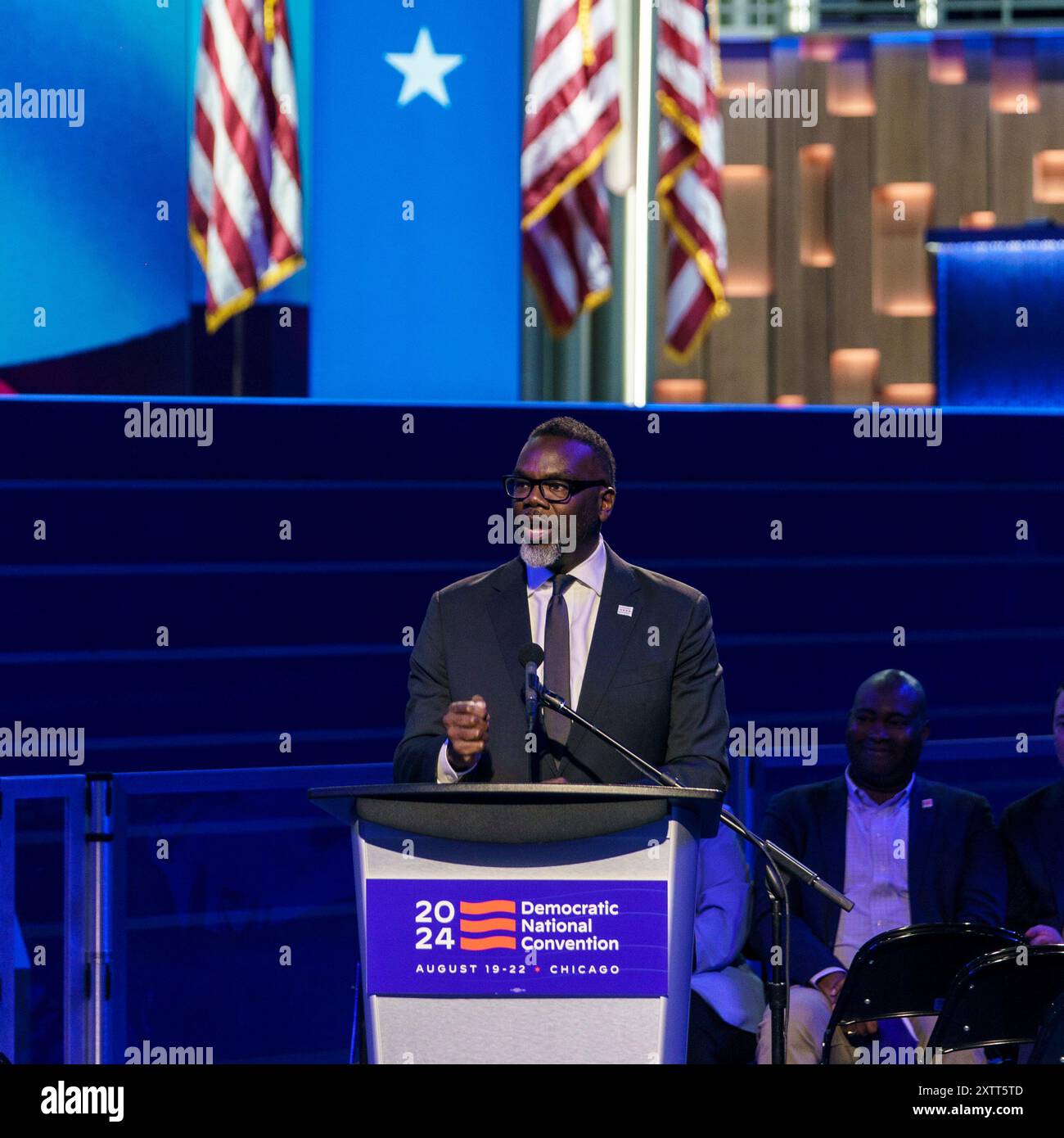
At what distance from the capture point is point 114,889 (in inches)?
183

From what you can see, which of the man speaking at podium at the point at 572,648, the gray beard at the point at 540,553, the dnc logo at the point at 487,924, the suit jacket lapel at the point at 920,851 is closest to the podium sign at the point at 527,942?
the dnc logo at the point at 487,924

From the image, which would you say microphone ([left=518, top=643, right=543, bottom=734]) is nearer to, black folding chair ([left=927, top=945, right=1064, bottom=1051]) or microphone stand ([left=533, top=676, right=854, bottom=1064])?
microphone stand ([left=533, top=676, right=854, bottom=1064])

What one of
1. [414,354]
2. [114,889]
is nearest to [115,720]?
[414,354]

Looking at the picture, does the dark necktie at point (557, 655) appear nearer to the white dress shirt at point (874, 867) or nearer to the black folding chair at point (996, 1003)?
the black folding chair at point (996, 1003)

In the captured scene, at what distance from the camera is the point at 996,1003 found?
3631mm

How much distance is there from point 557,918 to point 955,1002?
124cm

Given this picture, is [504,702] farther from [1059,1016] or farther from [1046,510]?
[1046,510]

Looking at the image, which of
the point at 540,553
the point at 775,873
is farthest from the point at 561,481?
the point at 775,873

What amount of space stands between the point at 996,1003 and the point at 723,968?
3.82 ft

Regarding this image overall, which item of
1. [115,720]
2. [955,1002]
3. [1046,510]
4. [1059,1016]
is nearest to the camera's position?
[1059,1016]

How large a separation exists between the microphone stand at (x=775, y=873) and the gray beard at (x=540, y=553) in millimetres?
247

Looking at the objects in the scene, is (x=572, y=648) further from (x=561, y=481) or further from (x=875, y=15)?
(x=875, y=15)

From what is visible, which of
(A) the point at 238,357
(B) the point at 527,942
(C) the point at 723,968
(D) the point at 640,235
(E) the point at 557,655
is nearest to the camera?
(B) the point at 527,942

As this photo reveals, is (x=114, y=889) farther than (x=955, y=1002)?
Yes
